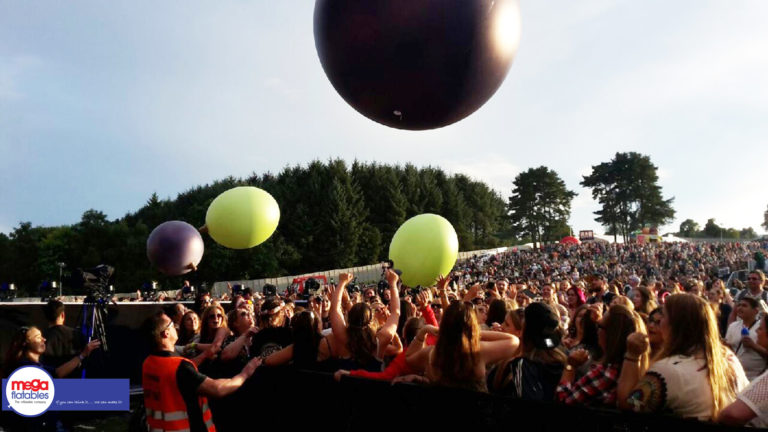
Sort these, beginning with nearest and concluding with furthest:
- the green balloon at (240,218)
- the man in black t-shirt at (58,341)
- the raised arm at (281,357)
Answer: the raised arm at (281,357) < the man in black t-shirt at (58,341) < the green balloon at (240,218)

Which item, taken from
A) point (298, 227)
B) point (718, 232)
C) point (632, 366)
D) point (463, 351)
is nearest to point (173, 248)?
point (463, 351)

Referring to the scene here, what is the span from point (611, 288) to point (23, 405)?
8228 millimetres

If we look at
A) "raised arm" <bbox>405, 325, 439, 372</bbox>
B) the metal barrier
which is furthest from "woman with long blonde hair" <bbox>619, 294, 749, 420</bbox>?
"raised arm" <bbox>405, 325, 439, 372</bbox>

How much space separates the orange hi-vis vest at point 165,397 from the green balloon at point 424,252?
13.2 feet

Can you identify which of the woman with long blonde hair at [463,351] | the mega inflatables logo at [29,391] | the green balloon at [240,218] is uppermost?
the green balloon at [240,218]

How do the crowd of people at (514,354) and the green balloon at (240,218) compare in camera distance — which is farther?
the green balloon at (240,218)

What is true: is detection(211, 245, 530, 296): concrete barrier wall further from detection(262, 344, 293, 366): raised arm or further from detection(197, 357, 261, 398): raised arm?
detection(197, 357, 261, 398): raised arm

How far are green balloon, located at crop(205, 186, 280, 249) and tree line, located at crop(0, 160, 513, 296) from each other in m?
30.7

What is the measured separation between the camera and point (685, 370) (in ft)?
7.46

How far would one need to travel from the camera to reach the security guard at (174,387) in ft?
10.2

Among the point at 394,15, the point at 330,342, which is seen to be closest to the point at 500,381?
the point at 330,342

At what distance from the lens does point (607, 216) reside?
64750 millimetres

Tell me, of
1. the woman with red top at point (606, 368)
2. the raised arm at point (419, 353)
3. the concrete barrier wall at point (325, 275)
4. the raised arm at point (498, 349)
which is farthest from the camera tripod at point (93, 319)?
the concrete barrier wall at point (325, 275)

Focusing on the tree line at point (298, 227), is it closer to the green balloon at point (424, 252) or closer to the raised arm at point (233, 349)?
the green balloon at point (424, 252)
